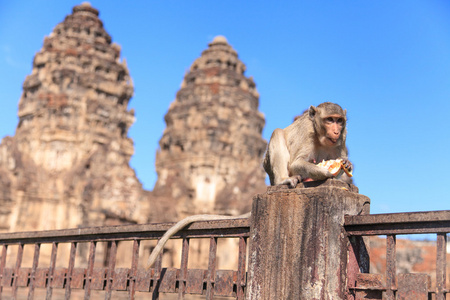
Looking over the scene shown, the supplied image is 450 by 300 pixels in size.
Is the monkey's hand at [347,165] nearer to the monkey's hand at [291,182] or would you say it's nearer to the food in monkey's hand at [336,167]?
the food in monkey's hand at [336,167]

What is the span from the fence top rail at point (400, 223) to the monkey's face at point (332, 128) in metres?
1.06

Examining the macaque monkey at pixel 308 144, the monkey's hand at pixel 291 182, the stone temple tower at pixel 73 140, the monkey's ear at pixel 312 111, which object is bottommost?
the monkey's hand at pixel 291 182

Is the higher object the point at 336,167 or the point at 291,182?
the point at 336,167

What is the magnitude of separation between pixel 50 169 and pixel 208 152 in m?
12.4

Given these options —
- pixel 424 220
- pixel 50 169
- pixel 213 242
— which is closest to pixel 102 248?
pixel 50 169

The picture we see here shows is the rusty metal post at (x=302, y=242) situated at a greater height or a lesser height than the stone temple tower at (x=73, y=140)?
lesser

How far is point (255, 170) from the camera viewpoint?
3469cm

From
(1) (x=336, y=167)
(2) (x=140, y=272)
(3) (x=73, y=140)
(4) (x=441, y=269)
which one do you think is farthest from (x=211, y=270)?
(3) (x=73, y=140)

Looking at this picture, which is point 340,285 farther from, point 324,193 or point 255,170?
point 255,170

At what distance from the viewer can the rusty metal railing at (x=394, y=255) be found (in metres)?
3.30

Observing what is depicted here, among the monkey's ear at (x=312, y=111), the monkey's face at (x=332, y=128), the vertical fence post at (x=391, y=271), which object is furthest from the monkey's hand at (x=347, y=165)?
the vertical fence post at (x=391, y=271)

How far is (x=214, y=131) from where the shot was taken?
1548 inches

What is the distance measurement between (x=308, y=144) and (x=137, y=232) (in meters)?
1.82

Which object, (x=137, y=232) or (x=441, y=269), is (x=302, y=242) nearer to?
(x=441, y=269)
